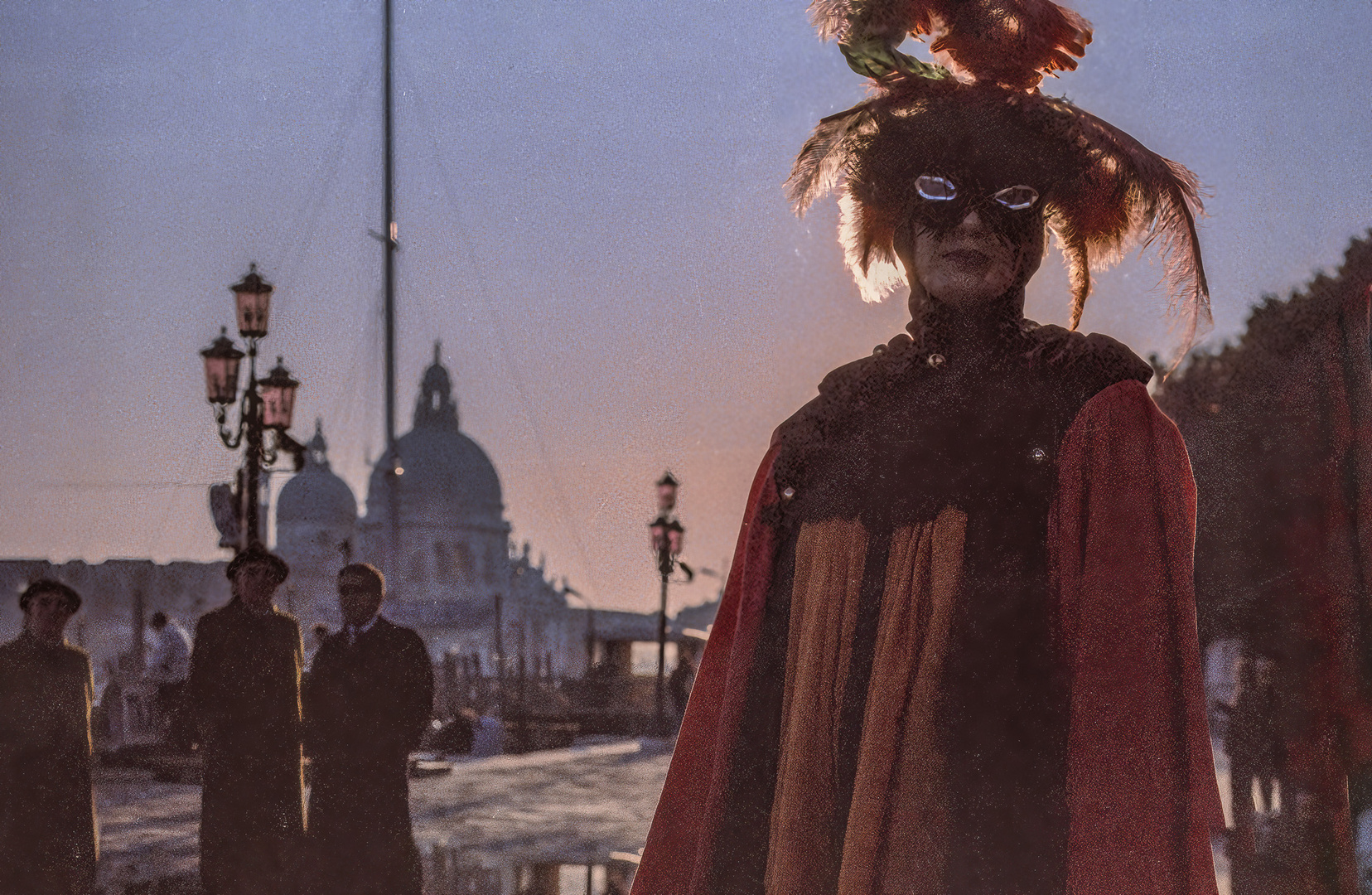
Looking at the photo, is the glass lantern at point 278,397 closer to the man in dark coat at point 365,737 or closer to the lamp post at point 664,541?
the man in dark coat at point 365,737

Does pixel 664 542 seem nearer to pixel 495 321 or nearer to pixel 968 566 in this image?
pixel 495 321

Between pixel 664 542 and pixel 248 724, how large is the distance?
1020 mm

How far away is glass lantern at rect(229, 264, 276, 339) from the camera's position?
2.72 metres

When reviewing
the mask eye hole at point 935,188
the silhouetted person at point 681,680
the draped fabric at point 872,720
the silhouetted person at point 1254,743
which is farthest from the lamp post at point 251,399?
the silhouetted person at point 1254,743

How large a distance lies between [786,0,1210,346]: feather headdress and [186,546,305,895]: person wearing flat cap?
5.14ft

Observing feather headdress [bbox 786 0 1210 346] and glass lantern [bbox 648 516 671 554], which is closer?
feather headdress [bbox 786 0 1210 346]

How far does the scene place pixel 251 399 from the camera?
2.68m

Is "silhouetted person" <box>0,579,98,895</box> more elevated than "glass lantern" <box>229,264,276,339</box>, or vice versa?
"glass lantern" <box>229,264,276,339</box>

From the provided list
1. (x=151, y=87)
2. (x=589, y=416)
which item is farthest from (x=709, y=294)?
(x=151, y=87)

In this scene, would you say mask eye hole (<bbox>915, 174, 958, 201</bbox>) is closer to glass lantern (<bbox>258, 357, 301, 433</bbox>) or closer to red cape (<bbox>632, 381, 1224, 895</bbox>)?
red cape (<bbox>632, 381, 1224, 895</bbox>)

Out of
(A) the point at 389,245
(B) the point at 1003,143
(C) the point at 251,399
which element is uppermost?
(A) the point at 389,245

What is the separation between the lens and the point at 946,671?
1588mm

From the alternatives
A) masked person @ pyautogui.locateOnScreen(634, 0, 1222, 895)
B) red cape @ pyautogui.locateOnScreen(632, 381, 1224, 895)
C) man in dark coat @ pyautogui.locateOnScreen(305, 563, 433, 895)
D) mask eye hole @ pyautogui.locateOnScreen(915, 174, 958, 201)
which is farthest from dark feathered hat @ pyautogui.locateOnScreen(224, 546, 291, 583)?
mask eye hole @ pyautogui.locateOnScreen(915, 174, 958, 201)

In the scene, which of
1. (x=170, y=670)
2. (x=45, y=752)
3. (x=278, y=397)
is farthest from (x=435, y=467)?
(x=45, y=752)
